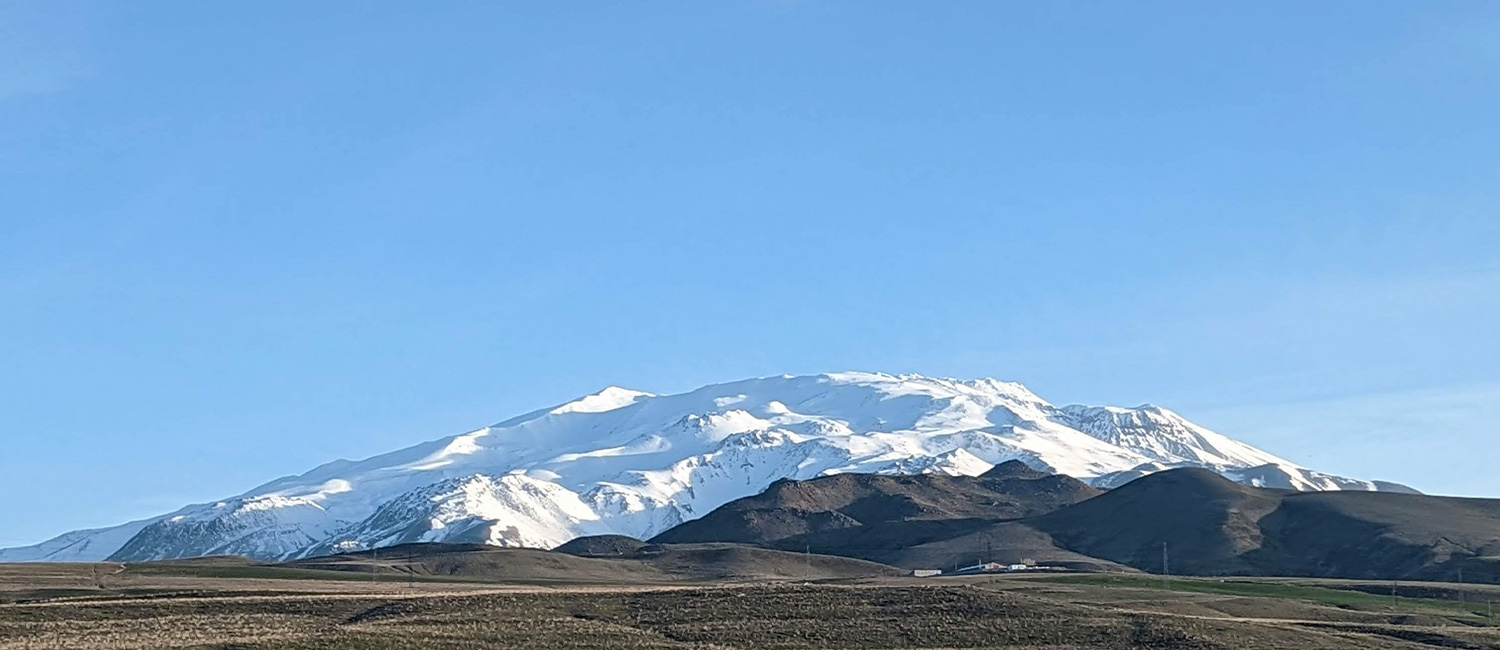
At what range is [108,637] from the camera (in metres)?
84.2

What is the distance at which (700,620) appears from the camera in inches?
3912

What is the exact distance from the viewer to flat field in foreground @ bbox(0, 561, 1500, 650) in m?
87.6

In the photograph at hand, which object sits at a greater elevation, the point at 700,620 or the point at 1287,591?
the point at 1287,591

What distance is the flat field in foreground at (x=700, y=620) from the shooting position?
8756 cm

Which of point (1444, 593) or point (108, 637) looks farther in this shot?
point (1444, 593)

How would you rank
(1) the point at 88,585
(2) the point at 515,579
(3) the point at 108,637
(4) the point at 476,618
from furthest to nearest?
(2) the point at 515,579 → (1) the point at 88,585 → (4) the point at 476,618 → (3) the point at 108,637

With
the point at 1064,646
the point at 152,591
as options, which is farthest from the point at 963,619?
the point at 152,591

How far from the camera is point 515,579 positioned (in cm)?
18300

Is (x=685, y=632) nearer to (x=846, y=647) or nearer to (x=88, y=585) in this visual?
(x=846, y=647)

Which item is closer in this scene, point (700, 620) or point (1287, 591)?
point (700, 620)

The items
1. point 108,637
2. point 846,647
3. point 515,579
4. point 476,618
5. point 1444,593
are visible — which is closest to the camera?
point 108,637

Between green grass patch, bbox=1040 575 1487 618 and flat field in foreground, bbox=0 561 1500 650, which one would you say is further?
green grass patch, bbox=1040 575 1487 618

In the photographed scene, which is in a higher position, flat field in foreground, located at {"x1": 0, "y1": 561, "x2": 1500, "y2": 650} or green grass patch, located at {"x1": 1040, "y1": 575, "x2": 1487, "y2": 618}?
green grass patch, located at {"x1": 1040, "y1": 575, "x2": 1487, "y2": 618}

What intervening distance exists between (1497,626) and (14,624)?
82.3m
